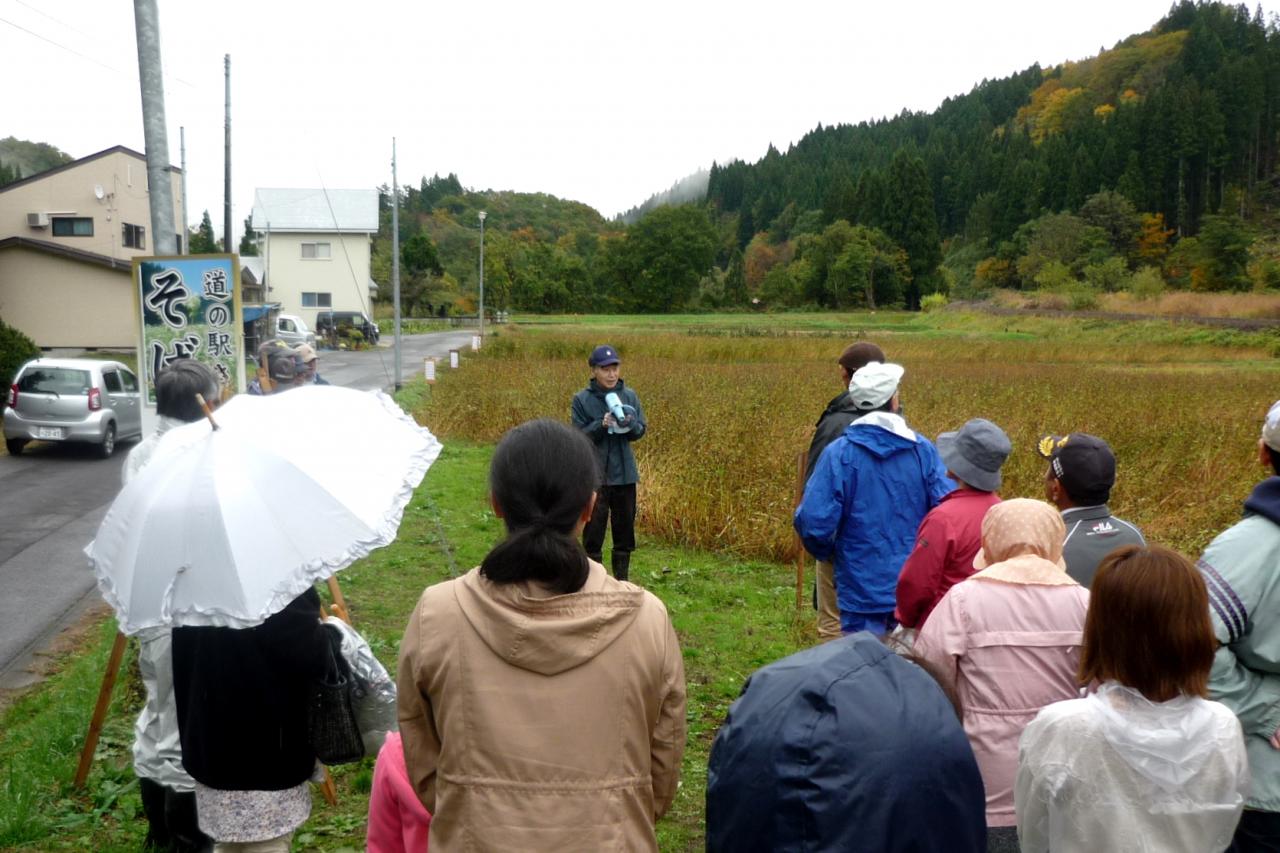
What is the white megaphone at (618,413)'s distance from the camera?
680 cm

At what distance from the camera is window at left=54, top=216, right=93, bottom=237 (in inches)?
1375

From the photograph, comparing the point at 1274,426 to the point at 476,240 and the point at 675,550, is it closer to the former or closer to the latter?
the point at 675,550

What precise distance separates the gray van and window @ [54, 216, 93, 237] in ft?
78.2

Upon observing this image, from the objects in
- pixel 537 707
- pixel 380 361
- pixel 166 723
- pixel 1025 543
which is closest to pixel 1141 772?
pixel 1025 543

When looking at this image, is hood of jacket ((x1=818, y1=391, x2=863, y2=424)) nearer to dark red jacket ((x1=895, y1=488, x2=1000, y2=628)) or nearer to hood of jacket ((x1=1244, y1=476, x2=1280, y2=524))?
dark red jacket ((x1=895, y1=488, x2=1000, y2=628))

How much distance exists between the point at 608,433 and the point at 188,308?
2.80 m

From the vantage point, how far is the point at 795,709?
1586 millimetres

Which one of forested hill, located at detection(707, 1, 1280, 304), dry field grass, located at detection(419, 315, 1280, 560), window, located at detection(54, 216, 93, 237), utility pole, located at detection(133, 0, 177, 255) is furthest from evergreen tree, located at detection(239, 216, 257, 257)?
utility pole, located at detection(133, 0, 177, 255)

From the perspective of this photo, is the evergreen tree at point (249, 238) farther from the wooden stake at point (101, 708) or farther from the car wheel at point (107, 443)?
the wooden stake at point (101, 708)

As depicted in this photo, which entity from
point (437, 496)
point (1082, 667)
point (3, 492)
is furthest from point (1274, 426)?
point (3, 492)

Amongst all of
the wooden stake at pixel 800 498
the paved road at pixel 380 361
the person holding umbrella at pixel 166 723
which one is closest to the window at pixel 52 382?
the paved road at pixel 380 361

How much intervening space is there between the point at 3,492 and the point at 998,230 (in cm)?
9136

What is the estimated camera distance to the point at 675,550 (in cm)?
876

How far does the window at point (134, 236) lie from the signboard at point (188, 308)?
3526 centimetres
